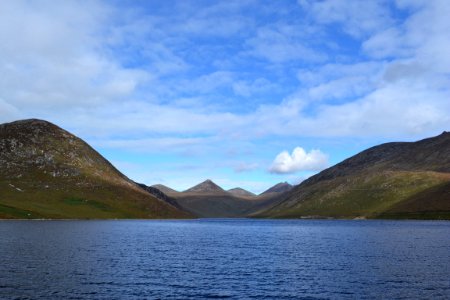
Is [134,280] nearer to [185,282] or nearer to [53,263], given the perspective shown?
[185,282]

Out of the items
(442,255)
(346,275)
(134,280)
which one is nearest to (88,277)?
(134,280)

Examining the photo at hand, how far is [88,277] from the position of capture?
68312 mm

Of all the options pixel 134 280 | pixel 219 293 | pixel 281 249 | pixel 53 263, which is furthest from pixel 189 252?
pixel 219 293

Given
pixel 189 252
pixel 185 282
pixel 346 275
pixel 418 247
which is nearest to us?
pixel 185 282

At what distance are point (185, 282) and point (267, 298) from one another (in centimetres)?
1553

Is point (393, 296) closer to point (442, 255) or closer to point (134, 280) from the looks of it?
point (134, 280)

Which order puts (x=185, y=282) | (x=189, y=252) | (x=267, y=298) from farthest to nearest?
1. (x=189, y=252)
2. (x=185, y=282)
3. (x=267, y=298)

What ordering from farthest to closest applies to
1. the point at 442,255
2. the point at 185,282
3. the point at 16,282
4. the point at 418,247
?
the point at 418,247 < the point at 442,255 < the point at 185,282 < the point at 16,282

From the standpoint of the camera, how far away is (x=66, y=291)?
57156 millimetres

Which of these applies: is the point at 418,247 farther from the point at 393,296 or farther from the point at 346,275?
the point at 393,296

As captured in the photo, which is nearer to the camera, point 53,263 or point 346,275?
point 346,275

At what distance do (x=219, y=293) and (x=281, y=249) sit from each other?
62.7 metres

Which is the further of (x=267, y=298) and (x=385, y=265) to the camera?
(x=385, y=265)

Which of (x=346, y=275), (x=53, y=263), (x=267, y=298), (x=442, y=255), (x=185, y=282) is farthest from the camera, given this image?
(x=442, y=255)
